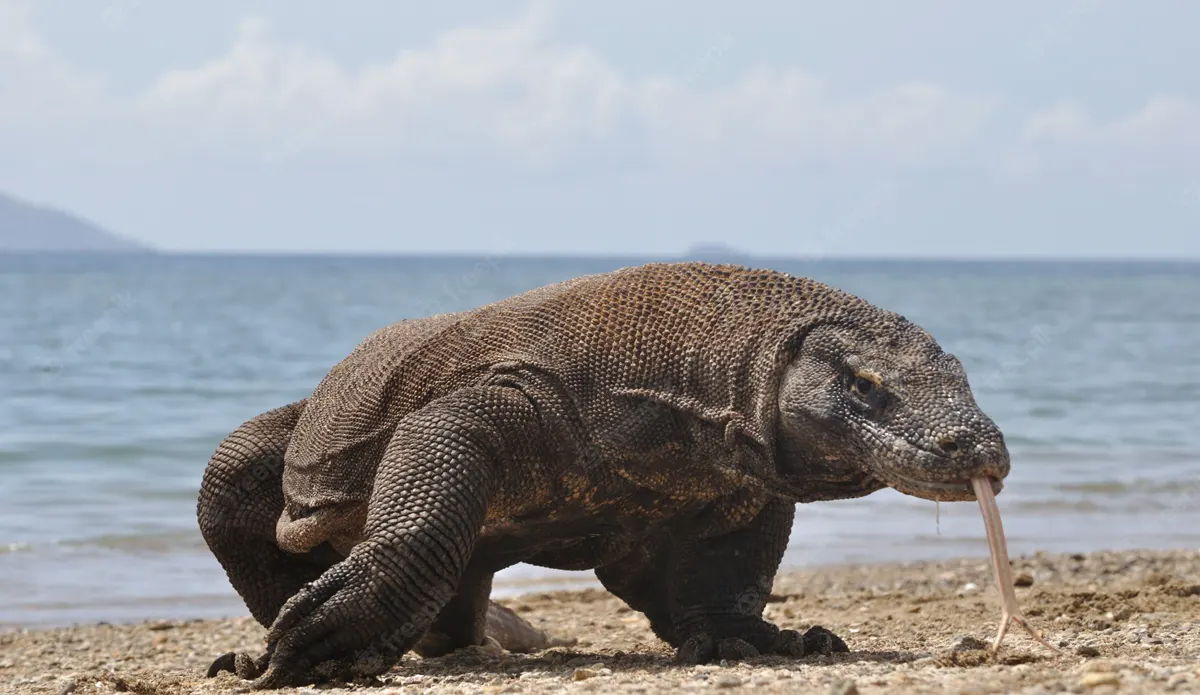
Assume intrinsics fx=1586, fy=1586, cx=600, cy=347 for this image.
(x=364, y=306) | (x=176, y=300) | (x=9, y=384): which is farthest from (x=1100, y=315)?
(x=9, y=384)

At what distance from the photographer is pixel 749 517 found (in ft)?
25.0

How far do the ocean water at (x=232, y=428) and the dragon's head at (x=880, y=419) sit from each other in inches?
55.4

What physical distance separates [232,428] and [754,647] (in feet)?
58.9

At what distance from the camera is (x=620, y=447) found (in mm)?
6941

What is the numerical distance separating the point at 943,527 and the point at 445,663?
9.06 meters

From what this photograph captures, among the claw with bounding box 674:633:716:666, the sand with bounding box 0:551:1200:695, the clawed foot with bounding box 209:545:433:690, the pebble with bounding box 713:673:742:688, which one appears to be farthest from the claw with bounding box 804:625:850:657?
the clawed foot with bounding box 209:545:433:690

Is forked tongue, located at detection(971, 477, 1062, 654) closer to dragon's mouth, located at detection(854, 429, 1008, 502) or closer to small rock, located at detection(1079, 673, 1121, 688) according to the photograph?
dragon's mouth, located at detection(854, 429, 1008, 502)

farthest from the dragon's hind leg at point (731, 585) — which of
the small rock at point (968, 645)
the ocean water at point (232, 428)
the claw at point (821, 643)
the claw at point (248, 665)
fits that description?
the claw at point (248, 665)

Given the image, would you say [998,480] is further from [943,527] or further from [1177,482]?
[1177,482]

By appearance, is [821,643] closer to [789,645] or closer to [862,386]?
[789,645]

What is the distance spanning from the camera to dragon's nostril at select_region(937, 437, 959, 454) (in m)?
6.09

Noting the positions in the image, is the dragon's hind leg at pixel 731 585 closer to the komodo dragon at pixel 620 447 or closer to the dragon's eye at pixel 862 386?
the komodo dragon at pixel 620 447

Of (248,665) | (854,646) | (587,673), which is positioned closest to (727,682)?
(587,673)

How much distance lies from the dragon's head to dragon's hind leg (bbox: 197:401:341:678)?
2835 mm
